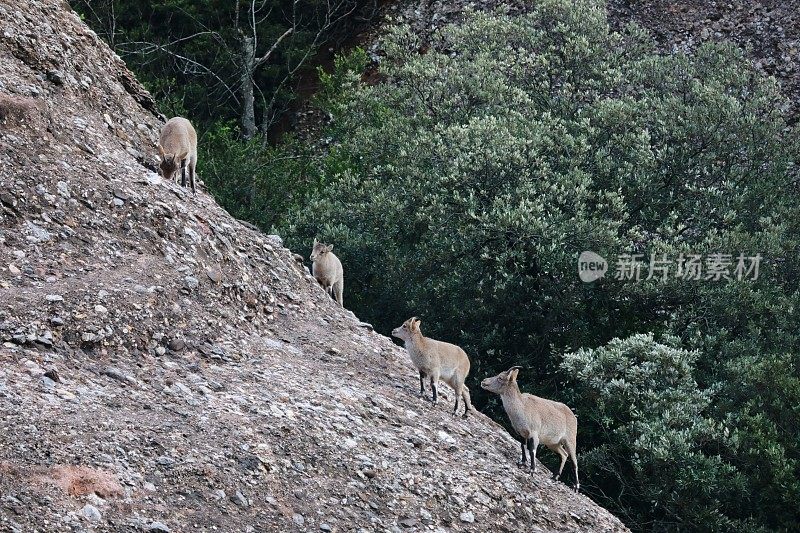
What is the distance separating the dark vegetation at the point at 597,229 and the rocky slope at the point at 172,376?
23.2 feet

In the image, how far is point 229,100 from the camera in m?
39.2

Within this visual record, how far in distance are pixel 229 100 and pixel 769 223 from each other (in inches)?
794

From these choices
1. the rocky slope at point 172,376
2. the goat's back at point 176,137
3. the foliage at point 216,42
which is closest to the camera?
the rocky slope at point 172,376

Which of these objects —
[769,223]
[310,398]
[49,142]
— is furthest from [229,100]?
[310,398]

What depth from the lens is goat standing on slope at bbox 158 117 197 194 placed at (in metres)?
15.5

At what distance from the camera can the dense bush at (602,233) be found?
2086 centimetres

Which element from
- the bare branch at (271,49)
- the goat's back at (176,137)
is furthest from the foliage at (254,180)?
the goat's back at (176,137)

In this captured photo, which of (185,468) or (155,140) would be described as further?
(155,140)

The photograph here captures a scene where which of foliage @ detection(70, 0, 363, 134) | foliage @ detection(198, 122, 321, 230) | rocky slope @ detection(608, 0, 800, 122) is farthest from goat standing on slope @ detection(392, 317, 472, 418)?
foliage @ detection(70, 0, 363, 134)

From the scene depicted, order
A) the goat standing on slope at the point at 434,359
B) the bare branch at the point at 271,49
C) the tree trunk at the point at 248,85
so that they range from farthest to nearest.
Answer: the tree trunk at the point at 248,85
the bare branch at the point at 271,49
the goat standing on slope at the point at 434,359

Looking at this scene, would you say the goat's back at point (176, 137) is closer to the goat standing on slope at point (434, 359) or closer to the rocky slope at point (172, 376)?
the rocky slope at point (172, 376)

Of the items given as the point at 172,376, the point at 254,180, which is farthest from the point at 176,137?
the point at 254,180

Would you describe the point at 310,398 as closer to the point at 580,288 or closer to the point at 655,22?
the point at 580,288

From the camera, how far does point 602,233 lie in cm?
2320
